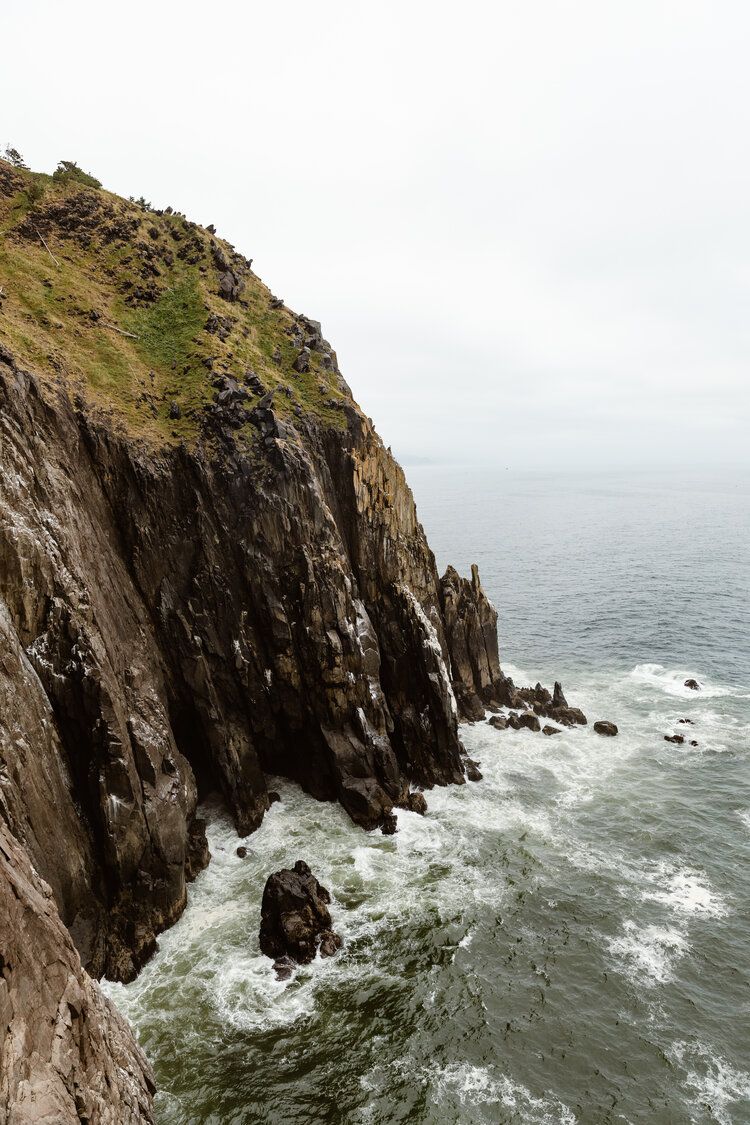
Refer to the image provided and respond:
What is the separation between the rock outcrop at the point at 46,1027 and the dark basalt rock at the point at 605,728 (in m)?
47.1

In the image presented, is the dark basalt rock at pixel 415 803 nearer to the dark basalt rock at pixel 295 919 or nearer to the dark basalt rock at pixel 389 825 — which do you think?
the dark basalt rock at pixel 389 825

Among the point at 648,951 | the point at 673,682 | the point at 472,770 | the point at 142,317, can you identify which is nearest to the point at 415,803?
the point at 472,770

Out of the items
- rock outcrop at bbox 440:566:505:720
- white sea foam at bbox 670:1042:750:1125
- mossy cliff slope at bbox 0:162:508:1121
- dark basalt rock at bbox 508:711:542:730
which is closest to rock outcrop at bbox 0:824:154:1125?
mossy cliff slope at bbox 0:162:508:1121

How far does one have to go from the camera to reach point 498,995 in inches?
1168

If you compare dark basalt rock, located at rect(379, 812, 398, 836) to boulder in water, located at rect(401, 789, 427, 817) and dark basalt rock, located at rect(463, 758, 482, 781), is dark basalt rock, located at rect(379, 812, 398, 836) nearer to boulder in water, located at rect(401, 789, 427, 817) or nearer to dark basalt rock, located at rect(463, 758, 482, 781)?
boulder in water, located at rect(401, 789, 427, 817)

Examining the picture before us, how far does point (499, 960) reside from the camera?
3159 cm

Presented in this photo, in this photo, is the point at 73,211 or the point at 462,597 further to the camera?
the point at 462,597

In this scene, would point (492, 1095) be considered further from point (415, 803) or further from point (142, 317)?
point (142, 317)

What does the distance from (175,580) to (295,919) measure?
943 inches

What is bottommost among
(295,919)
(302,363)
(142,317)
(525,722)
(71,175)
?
(525,722)

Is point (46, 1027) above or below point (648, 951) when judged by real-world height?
above

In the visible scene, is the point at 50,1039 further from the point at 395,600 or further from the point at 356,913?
the point at 395,600

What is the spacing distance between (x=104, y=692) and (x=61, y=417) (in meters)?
18.2

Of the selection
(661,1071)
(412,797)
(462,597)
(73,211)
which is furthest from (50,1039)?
(73,211)
